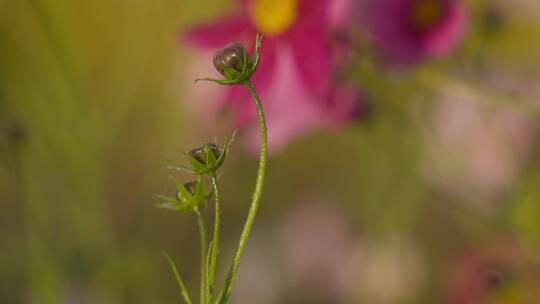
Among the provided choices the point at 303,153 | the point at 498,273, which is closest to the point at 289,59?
the point at 498,273

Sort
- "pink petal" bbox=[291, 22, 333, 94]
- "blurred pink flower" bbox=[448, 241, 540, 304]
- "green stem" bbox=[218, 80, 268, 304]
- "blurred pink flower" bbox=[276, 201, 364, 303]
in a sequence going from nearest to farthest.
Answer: "green stem" bbox=[218, 80, 268, 304] < "pink petal" bbox=[291, 22, 333, 94] < "blurred pink flower" bbox=[448, 241, 540, 304] < "blurred pink flower" bbox=[276, 201, 364, 303]

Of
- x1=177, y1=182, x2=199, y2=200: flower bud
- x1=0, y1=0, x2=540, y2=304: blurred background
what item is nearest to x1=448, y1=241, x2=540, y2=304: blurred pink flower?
x1=0, y1=0, x2=540, y2=304: blurred background

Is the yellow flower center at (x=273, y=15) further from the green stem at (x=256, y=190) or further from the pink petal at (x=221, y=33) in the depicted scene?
the green stem at (x=256, y=190)

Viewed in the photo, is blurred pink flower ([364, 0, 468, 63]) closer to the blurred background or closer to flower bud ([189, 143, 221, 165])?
the blurred background

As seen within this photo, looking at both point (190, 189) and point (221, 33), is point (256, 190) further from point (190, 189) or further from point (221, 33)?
point (221, 33)

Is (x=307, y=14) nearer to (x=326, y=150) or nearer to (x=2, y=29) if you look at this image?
(x=2, y=29)

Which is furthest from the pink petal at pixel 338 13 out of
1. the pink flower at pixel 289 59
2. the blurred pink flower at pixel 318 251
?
the blurred pink flower at pixel 318 251

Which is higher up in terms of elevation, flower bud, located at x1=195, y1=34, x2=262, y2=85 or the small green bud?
flower bud, located at x1=195, y1=34, x2=262, y2=85
